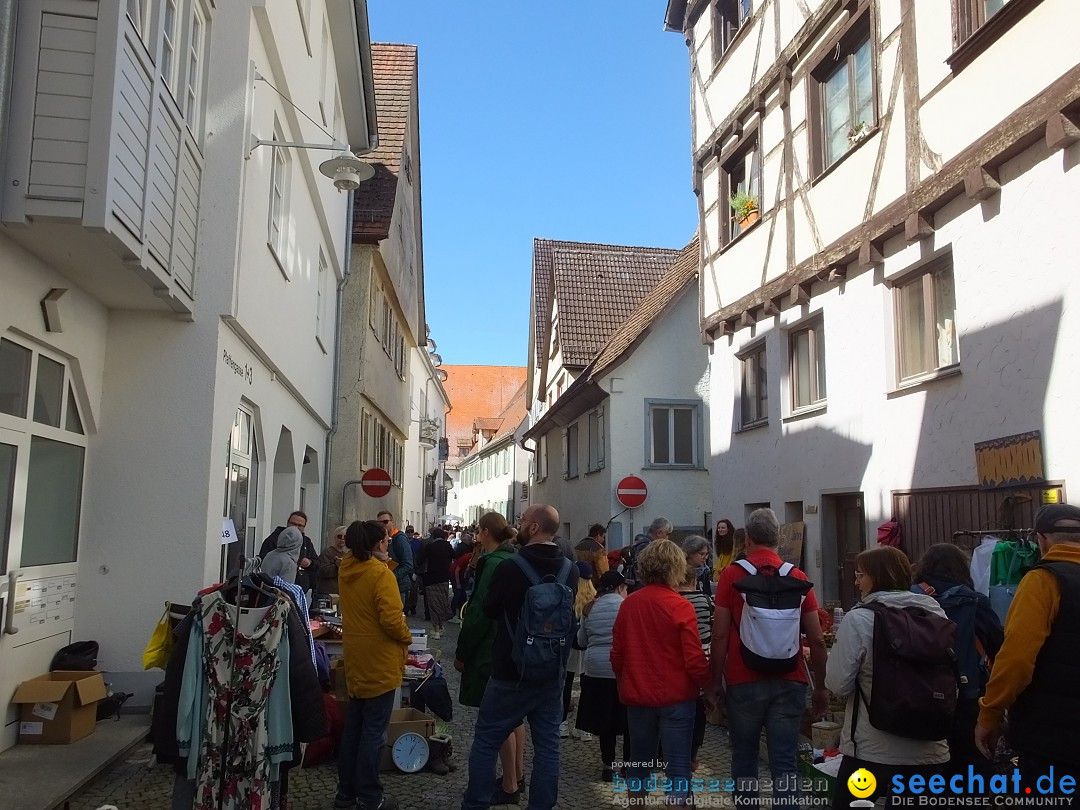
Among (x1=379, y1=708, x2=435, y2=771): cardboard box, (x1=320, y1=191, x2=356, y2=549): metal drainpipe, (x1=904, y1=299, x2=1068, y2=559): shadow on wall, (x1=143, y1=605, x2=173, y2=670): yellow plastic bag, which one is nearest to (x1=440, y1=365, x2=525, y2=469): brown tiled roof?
(x1=320, y1=191, x2=356, y2=549): metal drainpipe

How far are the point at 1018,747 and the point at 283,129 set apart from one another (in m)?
9.74

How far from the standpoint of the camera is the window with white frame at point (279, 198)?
10.2 meters

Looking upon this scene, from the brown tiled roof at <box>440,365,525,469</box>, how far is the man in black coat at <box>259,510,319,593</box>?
83280mm

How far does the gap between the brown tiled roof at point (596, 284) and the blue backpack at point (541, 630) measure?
67.6 feet

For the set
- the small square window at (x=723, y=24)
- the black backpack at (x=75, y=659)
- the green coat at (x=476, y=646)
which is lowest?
the black backpack at (x=75, y=659)

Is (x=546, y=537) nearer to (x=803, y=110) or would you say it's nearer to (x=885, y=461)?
(x=885, y=461)

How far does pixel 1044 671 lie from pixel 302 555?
842 centimetres

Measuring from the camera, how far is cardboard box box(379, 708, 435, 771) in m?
6.55

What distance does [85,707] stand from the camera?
6.69 meters

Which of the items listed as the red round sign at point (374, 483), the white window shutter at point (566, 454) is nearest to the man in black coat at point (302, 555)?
the red round sign at point (374, 483)

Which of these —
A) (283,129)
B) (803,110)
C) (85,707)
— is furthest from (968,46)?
(85,707)

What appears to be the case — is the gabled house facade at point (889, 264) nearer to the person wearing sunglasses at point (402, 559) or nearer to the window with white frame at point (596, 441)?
the person wearing sunglasses at point (402, 559)

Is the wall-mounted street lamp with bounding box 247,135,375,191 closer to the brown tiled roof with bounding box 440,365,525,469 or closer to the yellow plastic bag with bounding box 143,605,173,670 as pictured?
the yellow plastic bag with bounding box 143,605,173,670

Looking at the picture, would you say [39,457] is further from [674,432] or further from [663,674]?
[674,432]
